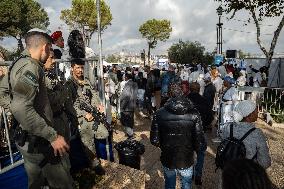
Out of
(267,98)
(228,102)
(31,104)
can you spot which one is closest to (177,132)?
(31,104)

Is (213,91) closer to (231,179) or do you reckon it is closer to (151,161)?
(151,161)

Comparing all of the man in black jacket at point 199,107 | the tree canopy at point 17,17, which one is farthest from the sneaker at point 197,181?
the tree canopy at point 17,17

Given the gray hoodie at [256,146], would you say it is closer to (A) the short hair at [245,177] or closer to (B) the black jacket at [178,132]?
(B) the black jacket at [178,132]

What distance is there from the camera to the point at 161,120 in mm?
4586

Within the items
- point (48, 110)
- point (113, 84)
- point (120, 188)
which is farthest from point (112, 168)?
point (113, 84)

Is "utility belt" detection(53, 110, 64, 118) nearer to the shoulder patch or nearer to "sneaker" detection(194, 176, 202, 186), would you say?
the shoulder patch

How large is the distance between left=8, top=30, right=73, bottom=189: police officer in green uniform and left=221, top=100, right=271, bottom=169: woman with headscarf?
1.93 m

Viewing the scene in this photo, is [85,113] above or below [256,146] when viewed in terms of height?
above

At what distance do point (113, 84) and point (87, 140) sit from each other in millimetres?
7888

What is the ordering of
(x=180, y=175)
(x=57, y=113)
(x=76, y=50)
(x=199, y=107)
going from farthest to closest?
(x=199, y=107), (x=76, y=50), (x=180, y=175), (x=57, y=113)

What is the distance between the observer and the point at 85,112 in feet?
18.7

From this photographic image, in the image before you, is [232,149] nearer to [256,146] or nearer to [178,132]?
[256,146]

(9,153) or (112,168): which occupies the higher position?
(9,153)

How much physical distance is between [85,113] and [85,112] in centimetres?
2
